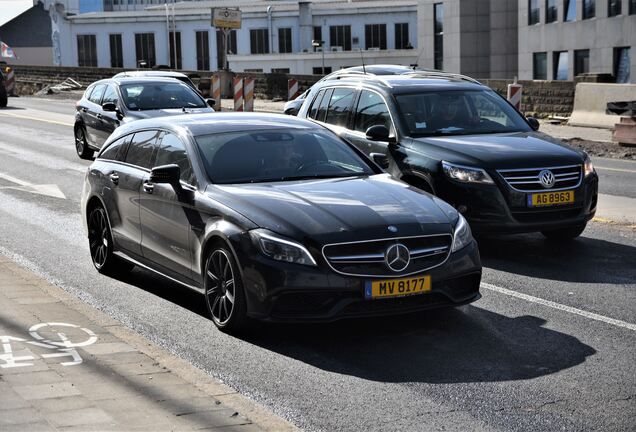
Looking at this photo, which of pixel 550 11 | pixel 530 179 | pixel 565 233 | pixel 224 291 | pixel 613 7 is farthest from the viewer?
pixel 550 11

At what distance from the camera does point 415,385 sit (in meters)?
6.93

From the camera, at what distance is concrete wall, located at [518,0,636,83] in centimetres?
5178

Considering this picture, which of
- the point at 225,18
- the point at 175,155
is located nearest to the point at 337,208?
the point at 175,155

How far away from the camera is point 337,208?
8164mm

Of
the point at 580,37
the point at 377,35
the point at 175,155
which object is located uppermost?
the point at 377,35

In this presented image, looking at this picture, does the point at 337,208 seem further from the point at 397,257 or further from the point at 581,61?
the point at 581,61

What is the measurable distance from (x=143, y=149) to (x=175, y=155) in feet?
2.33

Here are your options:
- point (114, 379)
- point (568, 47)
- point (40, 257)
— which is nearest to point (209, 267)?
point (114, 379)

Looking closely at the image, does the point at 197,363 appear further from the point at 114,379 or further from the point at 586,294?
the point at 586,294

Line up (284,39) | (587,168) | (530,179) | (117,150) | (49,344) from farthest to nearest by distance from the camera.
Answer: (284,39) → (587,168) → (530,179) → (117,150) → (49,344)

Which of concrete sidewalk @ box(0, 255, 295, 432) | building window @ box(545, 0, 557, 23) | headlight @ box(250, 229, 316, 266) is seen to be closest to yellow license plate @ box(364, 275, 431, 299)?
headlight @ box(250, 229, 316, 266)

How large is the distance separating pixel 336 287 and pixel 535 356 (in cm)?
138

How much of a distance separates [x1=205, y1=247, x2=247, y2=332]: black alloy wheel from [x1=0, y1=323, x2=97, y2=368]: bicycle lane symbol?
3.13ft

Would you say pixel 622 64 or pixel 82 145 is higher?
pixel 622 64
